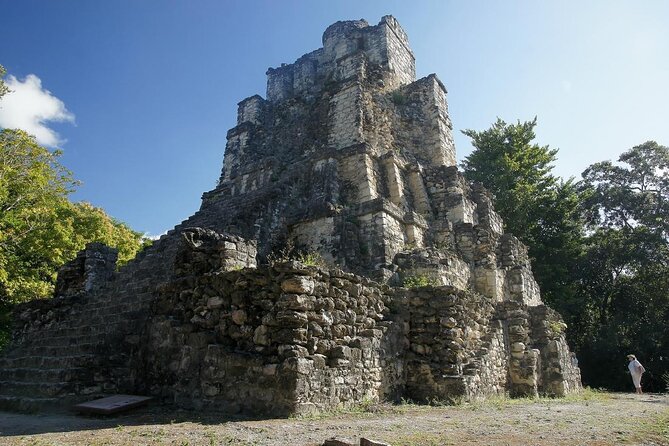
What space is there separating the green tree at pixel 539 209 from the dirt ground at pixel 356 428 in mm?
15568

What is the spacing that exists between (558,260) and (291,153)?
14.1 m

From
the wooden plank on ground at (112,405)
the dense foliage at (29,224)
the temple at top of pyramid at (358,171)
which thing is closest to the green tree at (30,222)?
the dense foliage at (29,224)

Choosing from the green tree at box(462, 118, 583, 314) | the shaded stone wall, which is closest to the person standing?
the green tree at box(462, 118, 583, 314)

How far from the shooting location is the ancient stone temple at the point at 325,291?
6.27 metres

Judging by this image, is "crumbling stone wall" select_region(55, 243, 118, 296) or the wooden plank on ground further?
"crumbling stone wall" select_region(55, 243, 118, 296)

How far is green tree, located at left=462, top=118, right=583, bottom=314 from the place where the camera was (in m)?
21.2

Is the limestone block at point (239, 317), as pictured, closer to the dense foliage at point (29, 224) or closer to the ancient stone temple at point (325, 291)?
the ancient stone temple at point (325, 291)

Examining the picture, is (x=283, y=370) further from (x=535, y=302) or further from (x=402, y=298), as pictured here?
(x=535, y=302)

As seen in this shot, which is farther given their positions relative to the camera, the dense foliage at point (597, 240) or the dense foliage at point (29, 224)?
the dense foliage at point (597, 240)

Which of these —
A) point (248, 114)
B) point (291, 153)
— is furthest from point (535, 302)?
point (248, 114)

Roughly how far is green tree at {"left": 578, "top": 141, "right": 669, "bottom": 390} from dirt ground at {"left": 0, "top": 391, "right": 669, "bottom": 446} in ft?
45.1

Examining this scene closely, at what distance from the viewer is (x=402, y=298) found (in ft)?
26.5

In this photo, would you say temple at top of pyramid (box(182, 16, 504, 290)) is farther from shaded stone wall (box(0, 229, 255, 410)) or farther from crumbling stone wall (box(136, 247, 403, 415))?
crumbling stone wall (box(136, 247, 403, 415))

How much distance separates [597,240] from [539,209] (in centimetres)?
385
